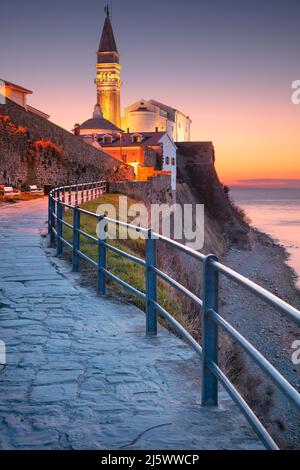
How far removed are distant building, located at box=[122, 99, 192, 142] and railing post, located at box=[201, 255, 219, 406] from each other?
81.8 metres

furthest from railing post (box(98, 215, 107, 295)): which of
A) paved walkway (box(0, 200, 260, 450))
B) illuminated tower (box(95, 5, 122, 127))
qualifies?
illuminated tower (box(95, 5, 122, 127))

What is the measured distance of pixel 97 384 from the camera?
14.3 ft

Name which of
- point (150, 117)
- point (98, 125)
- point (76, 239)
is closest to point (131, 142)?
point (98, 125)

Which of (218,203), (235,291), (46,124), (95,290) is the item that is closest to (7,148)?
(46,124)

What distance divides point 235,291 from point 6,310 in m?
22.9

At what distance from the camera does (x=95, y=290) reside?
Result: 26.8 ft

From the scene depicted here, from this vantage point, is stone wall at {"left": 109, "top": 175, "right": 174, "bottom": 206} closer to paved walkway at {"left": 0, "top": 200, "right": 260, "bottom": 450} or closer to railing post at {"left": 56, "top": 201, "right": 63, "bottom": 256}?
railing post at {"left": 56, "top": 201, "right": 63, "bottom": 256}

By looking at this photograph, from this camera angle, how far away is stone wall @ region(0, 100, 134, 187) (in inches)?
1359

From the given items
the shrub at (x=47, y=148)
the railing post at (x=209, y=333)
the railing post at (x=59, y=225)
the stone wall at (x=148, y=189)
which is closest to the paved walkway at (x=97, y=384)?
the railing post at (x=209, y=333)

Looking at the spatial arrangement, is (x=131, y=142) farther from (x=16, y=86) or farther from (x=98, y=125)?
(x=16, y=86)

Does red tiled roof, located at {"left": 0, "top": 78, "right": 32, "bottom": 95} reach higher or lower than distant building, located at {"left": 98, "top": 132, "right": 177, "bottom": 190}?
higher

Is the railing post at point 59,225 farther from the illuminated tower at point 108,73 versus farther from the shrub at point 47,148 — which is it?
the illuminated tower at point 108,73

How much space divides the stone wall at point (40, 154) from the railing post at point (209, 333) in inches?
1191

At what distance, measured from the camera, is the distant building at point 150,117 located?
88.2 meters
